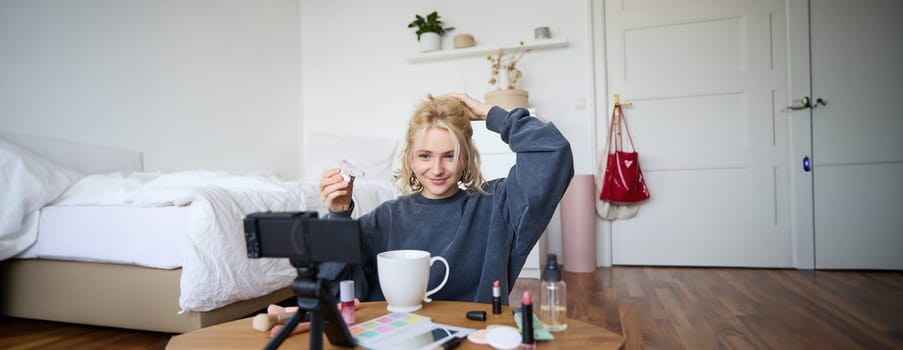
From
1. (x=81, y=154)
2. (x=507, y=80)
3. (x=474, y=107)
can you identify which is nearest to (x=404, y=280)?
(x=474, y=107)

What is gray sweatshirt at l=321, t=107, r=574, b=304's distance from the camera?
0.87 meters

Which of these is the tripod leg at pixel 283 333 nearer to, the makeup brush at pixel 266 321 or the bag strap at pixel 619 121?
the makeup brush at pixel 266 321

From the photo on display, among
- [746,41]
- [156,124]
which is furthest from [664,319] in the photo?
[156,124]

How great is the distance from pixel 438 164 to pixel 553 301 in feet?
1.42

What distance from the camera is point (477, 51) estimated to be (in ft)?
10.8

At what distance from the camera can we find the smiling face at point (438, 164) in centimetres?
98

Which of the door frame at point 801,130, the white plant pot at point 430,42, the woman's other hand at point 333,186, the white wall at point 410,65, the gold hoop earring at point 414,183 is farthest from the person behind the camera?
the white plant pot at point 430,42

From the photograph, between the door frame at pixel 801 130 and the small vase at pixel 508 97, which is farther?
the small vase at pixel 508 97

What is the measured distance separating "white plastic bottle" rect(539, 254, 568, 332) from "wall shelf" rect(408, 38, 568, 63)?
270cm

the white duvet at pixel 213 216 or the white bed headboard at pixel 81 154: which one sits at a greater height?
the white bed headboard at pixel 81 154

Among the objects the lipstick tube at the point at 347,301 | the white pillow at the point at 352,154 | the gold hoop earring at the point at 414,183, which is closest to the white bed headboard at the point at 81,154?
the white pillow at the point at 352,154

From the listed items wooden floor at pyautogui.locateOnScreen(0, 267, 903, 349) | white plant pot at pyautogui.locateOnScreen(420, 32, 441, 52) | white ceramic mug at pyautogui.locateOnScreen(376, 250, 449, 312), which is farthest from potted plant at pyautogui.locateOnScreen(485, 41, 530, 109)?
white ceramic mug at pyautogui.locateOnScreen(376, 250, 449, 312)

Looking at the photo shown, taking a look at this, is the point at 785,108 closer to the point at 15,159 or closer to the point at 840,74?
the point at 840,74

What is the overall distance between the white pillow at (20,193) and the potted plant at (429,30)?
7.19 feet
